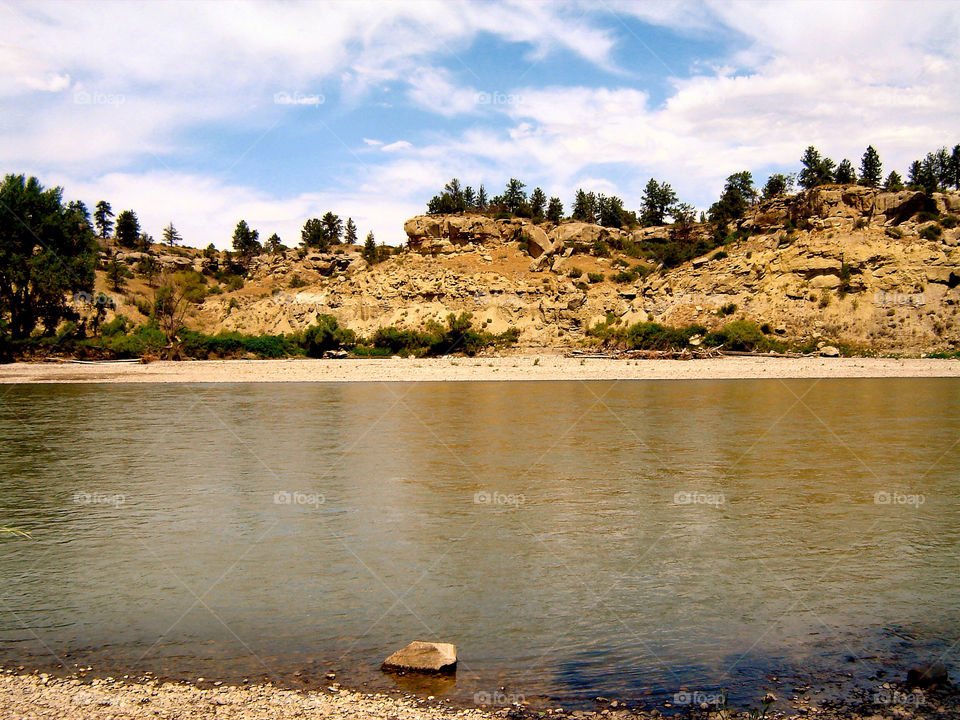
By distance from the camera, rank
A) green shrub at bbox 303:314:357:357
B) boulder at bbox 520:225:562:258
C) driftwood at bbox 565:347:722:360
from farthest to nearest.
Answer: boulder at bbox 520:225:562:258 → green shrub at bbox 303:314:357:357 → driftwood at bbox 565:347:722:360

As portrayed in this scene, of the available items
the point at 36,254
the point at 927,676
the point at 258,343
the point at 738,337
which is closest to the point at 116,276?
the point at 36,254

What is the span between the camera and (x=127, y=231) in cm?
7431

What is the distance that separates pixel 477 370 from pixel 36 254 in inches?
1149

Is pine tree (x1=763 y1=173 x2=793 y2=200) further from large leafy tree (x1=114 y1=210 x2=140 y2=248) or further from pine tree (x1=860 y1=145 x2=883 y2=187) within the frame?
large leafy tree (x1=114 y1=210 x2=140 y2=248)

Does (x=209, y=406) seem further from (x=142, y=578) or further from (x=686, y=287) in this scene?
(x=686, y=287)

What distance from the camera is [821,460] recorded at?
1394 cm

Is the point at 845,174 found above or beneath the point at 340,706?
above

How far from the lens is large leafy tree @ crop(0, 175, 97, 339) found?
43.7 metres

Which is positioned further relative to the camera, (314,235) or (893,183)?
(314,235)

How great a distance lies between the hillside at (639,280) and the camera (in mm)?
43344

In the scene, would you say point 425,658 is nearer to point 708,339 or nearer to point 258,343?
point 708,339

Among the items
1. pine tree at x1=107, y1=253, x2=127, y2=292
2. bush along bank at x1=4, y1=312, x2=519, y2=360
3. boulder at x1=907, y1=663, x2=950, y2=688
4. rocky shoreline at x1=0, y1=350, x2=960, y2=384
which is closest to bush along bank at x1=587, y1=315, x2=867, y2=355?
rocky shoreline at x1=0, y1=350, x2=960, y2=384

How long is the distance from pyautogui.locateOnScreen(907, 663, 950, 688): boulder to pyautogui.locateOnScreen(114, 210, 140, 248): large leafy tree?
79.0 m

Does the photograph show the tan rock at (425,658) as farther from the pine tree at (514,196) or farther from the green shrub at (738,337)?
the pine tree at (514,196)
